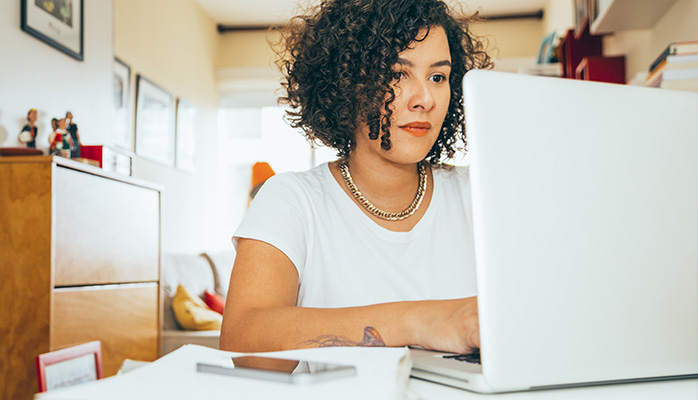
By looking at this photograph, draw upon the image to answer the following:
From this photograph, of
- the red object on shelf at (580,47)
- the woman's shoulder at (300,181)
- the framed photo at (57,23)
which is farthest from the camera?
the red object on shelf at (580,47)

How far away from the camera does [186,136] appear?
5.30 meters

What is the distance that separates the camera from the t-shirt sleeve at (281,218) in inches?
39.1

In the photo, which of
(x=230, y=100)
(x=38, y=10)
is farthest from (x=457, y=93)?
(x=230, y=100)

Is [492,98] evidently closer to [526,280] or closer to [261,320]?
[526,280]

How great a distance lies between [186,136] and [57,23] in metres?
2.59

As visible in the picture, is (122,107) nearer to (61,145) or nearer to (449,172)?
(61,145)

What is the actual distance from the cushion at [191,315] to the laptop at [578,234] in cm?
288

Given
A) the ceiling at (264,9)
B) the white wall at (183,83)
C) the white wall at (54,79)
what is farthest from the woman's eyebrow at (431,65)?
the ceiling at (264,9)

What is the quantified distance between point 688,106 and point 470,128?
250 millimetres

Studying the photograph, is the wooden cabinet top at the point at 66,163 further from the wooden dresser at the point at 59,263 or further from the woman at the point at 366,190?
the woman at the point at 366,190

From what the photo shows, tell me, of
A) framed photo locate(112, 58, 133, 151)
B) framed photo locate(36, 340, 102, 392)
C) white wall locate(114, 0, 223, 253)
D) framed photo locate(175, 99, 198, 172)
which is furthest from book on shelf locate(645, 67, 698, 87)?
framed photo locate(175, 99, 198, 172)

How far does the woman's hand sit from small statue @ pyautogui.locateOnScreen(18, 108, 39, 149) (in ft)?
7.21

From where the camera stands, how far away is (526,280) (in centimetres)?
48

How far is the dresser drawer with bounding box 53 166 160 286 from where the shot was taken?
2.06 m
